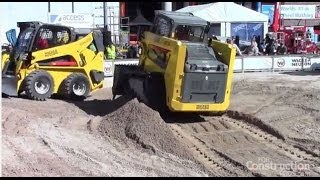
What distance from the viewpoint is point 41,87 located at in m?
15.6

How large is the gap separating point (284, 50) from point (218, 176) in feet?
74.7

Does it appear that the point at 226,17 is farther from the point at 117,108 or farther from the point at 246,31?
the point at 117,108

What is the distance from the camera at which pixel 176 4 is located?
45094 millimetres

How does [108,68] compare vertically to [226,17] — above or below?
below

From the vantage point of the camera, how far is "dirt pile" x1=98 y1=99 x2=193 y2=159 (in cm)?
1021

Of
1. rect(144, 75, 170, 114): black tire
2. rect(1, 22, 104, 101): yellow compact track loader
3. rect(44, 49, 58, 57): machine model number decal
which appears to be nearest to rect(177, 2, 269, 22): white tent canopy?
rect(1, 22, 104, 101): yellow compact track loader

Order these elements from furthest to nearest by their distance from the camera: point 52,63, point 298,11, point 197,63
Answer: point 298,11, point 52,63, point 197,63

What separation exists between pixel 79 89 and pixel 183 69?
507 centimetres

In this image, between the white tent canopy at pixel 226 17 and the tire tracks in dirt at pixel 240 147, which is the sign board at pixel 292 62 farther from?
the tire tracks in dirt at pixel 240 147

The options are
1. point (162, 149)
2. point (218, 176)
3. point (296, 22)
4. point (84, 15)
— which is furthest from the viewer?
point (296, 22)

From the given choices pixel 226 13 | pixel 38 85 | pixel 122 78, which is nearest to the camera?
pixel 122 78

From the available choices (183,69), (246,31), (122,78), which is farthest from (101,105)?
(246,31)

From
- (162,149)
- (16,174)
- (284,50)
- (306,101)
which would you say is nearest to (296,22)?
(284,50)

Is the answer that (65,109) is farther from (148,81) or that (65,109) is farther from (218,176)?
(218,176)
